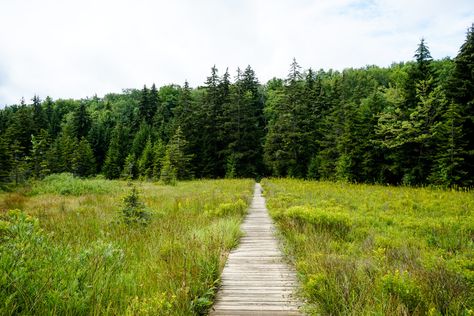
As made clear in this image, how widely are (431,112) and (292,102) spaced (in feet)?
56.7

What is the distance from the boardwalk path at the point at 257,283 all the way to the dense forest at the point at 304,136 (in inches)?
233

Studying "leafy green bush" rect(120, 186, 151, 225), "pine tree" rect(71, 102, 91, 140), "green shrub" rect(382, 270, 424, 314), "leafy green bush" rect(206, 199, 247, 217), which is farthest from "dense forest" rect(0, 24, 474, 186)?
"green shrub" rect(382, 270, 424, 314)

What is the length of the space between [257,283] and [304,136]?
36323 millimetres

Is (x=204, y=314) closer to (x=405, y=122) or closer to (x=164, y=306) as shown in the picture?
(x=164, y=306)

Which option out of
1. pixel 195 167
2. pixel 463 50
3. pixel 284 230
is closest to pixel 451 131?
pixel 463 50

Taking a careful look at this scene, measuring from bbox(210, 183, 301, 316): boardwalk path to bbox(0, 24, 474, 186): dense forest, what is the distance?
591cm

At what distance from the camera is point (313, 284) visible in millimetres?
3850

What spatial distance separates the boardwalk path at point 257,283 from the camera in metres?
3.97

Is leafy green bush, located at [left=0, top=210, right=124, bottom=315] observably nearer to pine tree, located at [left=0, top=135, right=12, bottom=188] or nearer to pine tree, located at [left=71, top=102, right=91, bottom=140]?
pine tree, located at [left=0, top=135, right=12, bottom=188]

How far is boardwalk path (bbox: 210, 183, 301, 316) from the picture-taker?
3.97 meters

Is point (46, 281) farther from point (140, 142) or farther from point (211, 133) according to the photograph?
point (140, 142)

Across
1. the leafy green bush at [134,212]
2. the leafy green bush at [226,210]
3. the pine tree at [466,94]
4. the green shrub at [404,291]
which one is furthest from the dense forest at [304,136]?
the green shrub at [404,291]

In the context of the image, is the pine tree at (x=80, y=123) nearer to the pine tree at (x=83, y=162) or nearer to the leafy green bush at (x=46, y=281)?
the pine tree at (x=83, y=162)

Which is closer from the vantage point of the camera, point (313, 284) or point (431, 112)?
point (313, 284)
